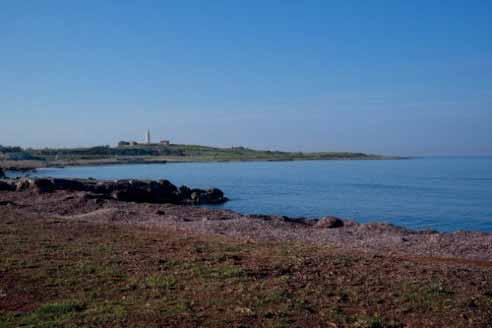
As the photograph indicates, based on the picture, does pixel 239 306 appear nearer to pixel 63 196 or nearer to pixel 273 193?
pixel 63 196

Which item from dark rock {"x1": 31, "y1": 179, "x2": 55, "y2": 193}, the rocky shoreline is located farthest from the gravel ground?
dark rock {"x1": 31, "y1": 179, "x2": 55, "y2": 193}

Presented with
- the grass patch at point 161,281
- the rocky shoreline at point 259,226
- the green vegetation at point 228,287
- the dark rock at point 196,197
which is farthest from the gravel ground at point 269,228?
the dark rock at point 196,197

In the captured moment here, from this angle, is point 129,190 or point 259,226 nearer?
point 259,226

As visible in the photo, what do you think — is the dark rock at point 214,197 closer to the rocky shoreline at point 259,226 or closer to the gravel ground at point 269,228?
the rocky shoreline at point 259,226

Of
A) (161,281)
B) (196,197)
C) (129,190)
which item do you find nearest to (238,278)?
(161,281)

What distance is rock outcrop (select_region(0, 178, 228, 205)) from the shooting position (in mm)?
38312

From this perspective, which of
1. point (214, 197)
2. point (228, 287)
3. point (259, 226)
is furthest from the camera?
point (214, 197)

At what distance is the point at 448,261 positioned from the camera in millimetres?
15000

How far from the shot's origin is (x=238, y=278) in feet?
37.7

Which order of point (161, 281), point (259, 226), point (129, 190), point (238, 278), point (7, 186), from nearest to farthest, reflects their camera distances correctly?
point (161, 281)
point (238, 278)
point (259, 226)
point (129, 190)
point (7, 186)

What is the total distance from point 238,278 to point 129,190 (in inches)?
1122

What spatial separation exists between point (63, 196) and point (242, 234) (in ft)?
54.4

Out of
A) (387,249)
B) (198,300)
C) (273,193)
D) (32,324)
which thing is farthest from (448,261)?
(273,193)

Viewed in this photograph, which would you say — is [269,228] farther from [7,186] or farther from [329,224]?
[7,186]
